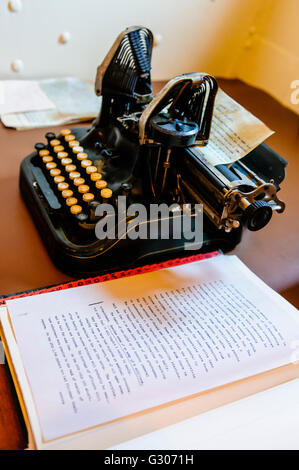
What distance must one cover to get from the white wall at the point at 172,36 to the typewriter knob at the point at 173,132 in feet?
3.28

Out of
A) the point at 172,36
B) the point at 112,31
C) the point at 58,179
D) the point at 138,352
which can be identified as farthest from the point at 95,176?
the point at 172,36

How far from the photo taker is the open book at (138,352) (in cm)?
65

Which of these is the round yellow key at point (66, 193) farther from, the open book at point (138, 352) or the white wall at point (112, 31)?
the white wall at point (112, 31)

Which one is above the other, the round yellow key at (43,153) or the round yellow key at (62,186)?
the round yellow key at (62,186)

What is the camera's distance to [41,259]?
99cm

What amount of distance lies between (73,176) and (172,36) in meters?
1.22

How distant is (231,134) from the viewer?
986 mm

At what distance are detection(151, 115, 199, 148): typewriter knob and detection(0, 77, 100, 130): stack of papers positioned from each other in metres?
0.69

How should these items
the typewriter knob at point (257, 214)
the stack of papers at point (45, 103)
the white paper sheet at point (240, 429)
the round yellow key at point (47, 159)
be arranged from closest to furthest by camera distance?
1. the white paper sheet at point (240, 429)
2. the typewriter knob at point (257, 214)
3. the round yellow key at point (47, 159)
4. the stack of papers at point (45, 103)

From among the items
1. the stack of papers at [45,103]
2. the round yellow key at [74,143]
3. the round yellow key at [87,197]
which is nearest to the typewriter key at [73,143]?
the round yellow key at [74,143]

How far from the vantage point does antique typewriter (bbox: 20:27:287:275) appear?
903 millimetres

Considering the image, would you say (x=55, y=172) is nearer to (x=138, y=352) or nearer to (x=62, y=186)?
(x=62, y=186)

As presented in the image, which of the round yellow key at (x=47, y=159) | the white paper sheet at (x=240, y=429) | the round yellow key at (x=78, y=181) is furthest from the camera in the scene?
the round yellow key at (x=47, y=159)

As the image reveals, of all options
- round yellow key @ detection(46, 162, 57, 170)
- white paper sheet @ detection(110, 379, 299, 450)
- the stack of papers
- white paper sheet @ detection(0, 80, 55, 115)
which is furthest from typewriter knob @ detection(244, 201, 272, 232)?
white paper sheet @ detection(0, 80, 55, 115)
